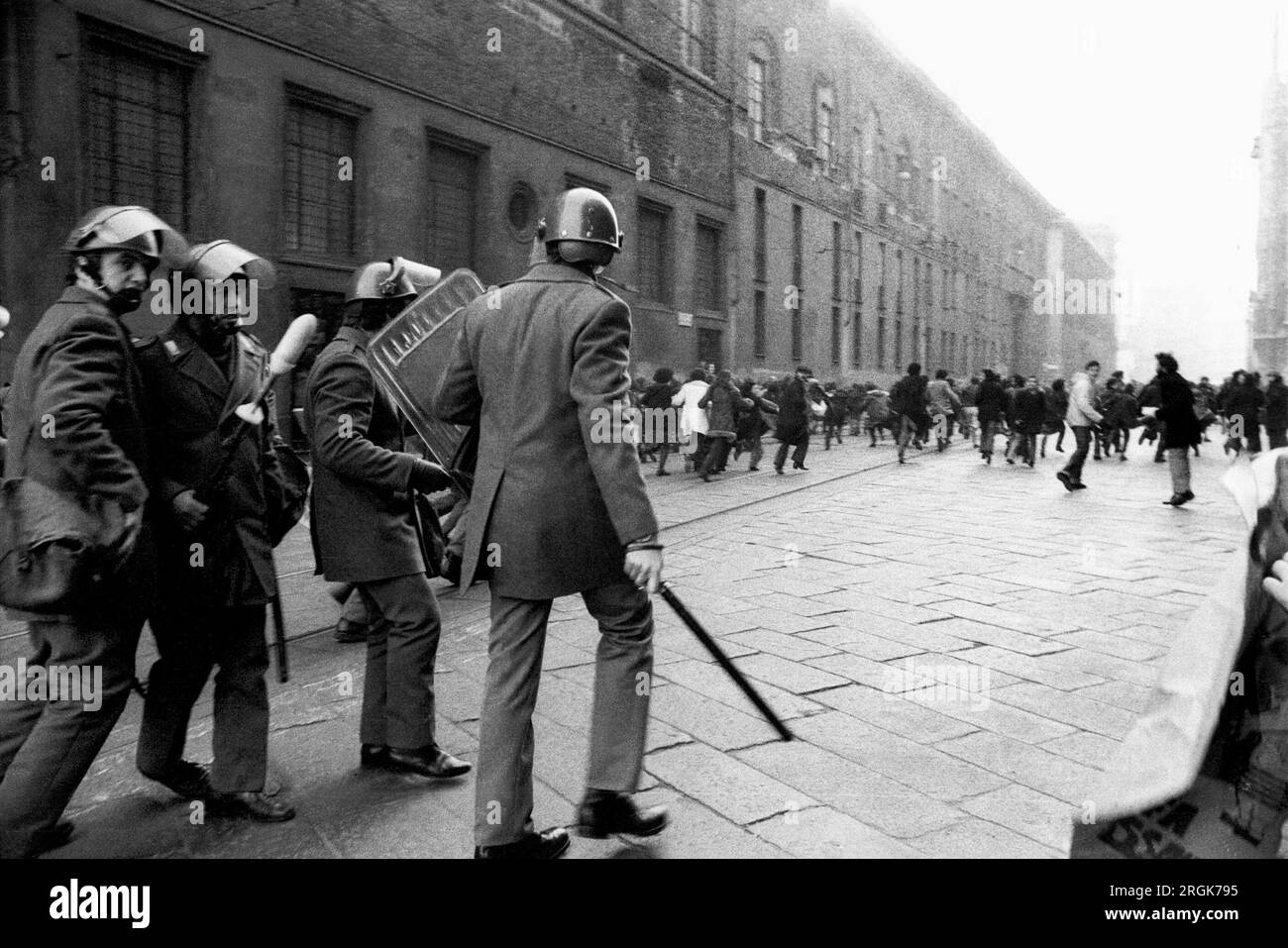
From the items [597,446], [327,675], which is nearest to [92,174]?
[327,675]

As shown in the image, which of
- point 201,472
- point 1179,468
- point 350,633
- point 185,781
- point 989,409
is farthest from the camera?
point 989,409

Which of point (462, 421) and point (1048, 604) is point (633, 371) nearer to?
point (1048, 604)

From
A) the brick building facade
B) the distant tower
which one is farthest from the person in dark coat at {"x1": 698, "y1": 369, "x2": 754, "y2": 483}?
the distant tower

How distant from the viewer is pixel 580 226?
7.95ft

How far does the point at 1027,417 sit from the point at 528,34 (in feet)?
30.0

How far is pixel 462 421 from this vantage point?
252 cm

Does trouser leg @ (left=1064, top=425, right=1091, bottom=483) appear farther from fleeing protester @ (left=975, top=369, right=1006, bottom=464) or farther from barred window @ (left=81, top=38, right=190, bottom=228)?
barred window @ (left=81, top=38, right=190, bottom=228)

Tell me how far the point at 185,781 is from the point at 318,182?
10.0m

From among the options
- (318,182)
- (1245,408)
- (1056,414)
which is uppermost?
(318,182)

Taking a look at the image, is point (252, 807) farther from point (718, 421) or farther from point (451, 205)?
point (451, 205)

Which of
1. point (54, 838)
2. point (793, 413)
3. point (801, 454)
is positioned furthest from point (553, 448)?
point (801, 454)

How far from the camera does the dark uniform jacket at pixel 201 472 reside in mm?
2566

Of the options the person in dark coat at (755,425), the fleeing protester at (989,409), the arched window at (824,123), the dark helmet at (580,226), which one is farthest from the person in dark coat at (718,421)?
the arched window at (824,123)
